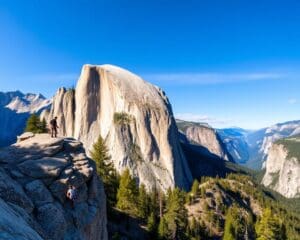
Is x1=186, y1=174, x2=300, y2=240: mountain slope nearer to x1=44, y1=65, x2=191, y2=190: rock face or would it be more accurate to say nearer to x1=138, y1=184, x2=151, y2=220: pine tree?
x1=44, y1=65, x2=191, y2=190: rock face

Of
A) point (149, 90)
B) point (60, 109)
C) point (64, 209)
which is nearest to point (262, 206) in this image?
point (149, 90)

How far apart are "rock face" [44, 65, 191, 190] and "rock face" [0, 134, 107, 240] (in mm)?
70964

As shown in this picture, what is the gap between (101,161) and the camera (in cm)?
6391

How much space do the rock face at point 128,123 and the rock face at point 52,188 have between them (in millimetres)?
70964

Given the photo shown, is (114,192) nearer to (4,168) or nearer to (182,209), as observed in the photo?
(182,209)

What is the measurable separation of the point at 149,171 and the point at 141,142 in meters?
11.6

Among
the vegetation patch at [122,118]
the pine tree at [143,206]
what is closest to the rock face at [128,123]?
the vegetation patch at [122,118]

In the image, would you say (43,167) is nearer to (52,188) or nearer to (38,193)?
(52,188)

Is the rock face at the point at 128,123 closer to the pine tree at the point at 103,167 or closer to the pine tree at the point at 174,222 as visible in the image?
the pine tree at the point at 174,222

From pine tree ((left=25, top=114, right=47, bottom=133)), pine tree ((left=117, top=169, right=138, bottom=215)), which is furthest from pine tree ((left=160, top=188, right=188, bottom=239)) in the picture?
pine tree ((left=25, top=114, right=47, bottom=133))

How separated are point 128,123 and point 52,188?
84.8 meters

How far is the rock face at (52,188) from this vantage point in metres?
21.8

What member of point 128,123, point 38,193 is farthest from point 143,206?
point 128,123

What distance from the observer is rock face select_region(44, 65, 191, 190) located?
106 metres
